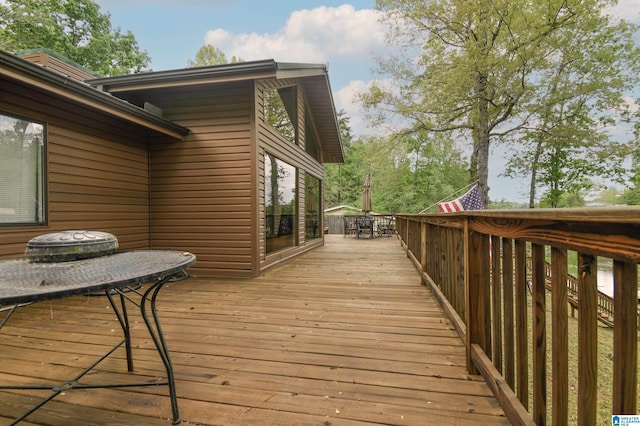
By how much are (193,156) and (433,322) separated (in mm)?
4303

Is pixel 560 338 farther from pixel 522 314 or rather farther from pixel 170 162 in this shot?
pixel 170 162

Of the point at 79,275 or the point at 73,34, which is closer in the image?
the point at 79,275

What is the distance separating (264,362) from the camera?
1990 mm

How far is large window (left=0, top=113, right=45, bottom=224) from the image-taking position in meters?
3.14

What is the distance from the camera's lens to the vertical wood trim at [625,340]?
69 centimetres

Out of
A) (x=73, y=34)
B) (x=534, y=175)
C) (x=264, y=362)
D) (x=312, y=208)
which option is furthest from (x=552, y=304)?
(x=73, y=34)

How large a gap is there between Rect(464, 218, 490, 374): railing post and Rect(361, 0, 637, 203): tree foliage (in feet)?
35.4

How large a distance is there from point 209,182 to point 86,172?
5.22 feet

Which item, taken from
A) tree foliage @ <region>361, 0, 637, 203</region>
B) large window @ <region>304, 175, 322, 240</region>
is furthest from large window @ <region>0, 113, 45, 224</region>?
tree foliage @ <region>361, 0, 637, 203</region>

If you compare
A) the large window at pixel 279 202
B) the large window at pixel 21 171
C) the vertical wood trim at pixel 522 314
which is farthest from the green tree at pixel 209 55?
the vertical wood trim at pixel 522 314

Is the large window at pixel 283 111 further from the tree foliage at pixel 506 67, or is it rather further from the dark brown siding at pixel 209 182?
the tree foliage at pixel 506 67

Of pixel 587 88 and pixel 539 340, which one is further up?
pixel 587 88

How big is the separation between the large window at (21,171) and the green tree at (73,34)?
1363cm

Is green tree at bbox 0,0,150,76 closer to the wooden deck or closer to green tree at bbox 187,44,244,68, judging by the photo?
green tree at bbox 187,44,244,68
